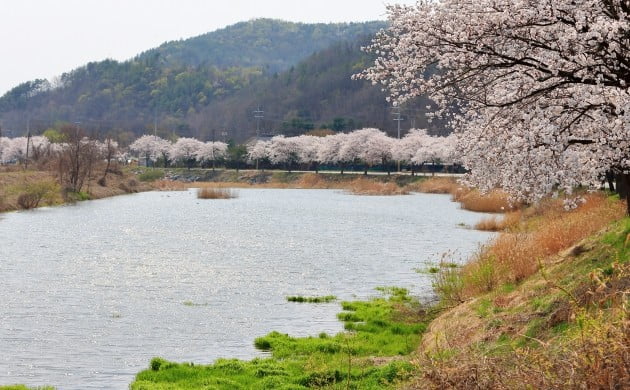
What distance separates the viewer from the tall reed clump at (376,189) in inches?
4675

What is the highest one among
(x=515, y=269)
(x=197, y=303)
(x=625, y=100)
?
(x=625, y=100)

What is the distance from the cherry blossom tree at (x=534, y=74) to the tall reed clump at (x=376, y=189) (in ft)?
318

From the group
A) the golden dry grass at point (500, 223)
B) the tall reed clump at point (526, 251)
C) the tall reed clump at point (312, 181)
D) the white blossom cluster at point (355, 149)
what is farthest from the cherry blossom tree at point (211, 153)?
the tall reed clump at point (526, 251)

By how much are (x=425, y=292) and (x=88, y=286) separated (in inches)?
583

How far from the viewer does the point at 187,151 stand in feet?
622

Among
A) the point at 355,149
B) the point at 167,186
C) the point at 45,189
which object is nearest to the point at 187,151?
the point at 355,149

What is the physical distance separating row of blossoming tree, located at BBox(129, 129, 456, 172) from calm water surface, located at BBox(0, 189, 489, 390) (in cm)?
8026

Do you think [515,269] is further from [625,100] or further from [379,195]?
[379,195]

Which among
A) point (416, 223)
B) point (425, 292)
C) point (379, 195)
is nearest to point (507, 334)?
point (425, 292)

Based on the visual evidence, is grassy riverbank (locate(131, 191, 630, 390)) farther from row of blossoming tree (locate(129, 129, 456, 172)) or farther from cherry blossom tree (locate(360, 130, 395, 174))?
cherry blossom tree (locate(360, 130, 395, 174))

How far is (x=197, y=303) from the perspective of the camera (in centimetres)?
2936

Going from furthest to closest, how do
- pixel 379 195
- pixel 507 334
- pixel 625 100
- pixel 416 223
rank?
pixel 379 195 < pixel 416 223 < pixel 507 334 < pixel 625 100

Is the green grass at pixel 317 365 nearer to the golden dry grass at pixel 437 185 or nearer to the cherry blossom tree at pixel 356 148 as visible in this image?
the golden dry grass at pixel 437 185

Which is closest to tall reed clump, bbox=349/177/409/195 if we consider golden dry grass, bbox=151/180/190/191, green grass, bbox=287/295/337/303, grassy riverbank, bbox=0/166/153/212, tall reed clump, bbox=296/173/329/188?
tall reed clump, bbox=296/173/329/188
